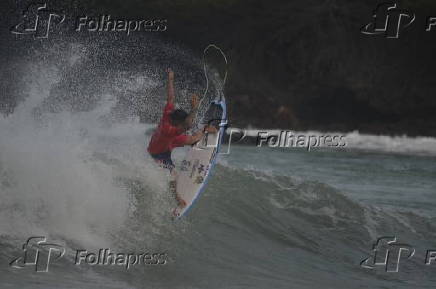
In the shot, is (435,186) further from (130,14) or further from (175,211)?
(130,14)

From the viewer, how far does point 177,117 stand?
31.1 ft

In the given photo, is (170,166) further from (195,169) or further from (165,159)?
(195,169)

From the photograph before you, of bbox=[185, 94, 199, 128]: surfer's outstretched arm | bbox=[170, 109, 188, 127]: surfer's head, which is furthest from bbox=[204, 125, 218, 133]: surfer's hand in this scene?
bbox=[170, 109, 188, 127]: surfer's head

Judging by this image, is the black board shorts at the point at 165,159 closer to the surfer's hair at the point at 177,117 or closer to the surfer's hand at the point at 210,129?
the surfer's hair at the point at 177,117

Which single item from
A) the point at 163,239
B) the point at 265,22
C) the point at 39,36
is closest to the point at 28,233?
the point at 163,239

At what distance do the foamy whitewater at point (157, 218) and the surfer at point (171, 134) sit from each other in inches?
8.7

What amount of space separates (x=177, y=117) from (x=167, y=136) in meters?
0.25

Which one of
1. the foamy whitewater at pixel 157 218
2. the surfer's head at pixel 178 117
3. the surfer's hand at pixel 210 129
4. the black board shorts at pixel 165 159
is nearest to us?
the foamy whitewater at pixel 157 218

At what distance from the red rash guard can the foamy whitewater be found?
391 millimetres

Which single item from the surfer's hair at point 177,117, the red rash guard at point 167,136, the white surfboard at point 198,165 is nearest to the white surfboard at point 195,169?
the white surfboard at point 198,165

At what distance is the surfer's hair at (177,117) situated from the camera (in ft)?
31.0

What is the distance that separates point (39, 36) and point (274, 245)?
1935cm

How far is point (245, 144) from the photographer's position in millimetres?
24875

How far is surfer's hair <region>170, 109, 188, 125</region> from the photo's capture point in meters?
9.45
